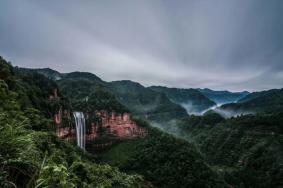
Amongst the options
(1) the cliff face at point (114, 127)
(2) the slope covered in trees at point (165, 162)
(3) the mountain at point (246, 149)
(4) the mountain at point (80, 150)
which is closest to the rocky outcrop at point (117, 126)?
(1) the cliff face at point (114, 127)

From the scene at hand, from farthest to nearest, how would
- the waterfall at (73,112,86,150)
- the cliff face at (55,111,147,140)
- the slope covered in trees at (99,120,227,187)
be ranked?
the cliff face at (55,111,147,140) → the waterfall at (73,112,86,150) → the slope covered in trees at (99,120,227,187)

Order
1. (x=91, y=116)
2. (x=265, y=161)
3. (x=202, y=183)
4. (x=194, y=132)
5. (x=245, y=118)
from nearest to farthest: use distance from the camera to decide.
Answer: (x=202, y=183), (x=91, y=116), (x=265, y=161), (x=245, y=118), (x=194, y=132)

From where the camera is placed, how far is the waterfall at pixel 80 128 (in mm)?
70062

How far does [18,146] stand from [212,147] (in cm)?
11517

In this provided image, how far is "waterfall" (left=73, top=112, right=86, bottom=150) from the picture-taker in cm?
7006

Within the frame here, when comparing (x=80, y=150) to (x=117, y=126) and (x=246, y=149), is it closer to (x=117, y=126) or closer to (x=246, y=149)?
(x=117, y=126)

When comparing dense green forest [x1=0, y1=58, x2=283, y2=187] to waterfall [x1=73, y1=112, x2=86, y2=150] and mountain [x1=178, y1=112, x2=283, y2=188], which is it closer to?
mountain [x1=178, y1=112, x2=283, y2=188]

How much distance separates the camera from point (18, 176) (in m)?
7.11

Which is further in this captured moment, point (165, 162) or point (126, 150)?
point (126, 150)

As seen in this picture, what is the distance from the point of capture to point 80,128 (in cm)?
7256

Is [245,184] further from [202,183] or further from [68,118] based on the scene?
[68,118]

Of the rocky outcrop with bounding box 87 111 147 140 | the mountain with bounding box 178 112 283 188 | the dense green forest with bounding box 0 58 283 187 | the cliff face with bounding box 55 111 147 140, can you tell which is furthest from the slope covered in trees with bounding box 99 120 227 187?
the mountain with bounding box 178 112 283 188

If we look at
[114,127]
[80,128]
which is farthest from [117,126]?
[80,128]

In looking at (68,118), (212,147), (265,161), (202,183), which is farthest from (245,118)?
(68,118)
